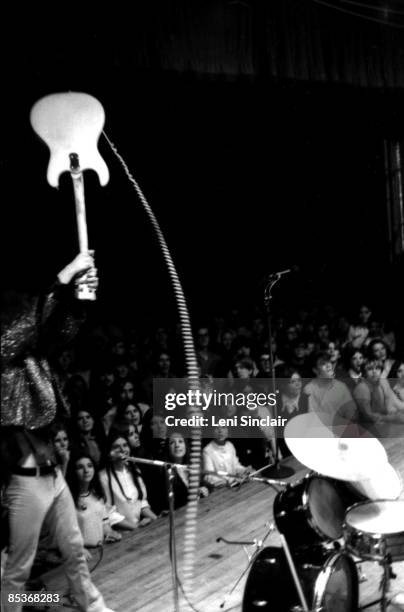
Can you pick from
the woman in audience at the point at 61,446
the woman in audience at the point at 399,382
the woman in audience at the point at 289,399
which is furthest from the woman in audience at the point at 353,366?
the woman in audience at the point at 61,446

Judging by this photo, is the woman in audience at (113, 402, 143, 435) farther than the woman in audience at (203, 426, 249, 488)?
No

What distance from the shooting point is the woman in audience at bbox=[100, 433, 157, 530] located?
4.51m

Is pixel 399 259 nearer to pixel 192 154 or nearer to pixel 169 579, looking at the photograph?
pixel 192 154

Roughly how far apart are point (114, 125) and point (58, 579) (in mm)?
4821

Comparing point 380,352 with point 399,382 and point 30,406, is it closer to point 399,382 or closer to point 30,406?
point 399,382

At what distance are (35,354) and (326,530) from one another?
1.48m

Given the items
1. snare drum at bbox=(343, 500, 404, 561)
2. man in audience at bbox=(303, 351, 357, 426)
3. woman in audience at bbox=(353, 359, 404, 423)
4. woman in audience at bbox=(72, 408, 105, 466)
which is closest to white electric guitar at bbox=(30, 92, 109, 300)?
snare drum at bbox=(343, 500, 404, 561)

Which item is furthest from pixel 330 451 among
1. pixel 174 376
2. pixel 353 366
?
pixel 353 366

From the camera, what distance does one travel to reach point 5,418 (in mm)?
2752

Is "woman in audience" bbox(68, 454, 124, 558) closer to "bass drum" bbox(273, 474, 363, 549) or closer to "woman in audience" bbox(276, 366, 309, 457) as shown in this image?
"bass drum" bbox(273, 474, 363, 549)

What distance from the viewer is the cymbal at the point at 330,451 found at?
316 cm

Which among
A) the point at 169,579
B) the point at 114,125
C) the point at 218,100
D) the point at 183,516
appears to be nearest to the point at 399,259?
the point at 218,100

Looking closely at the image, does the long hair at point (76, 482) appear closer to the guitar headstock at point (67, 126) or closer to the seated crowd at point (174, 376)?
the seated crowd at point (174, 376)

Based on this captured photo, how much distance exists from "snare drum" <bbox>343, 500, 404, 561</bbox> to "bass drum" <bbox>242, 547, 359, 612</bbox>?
10 centimetres
